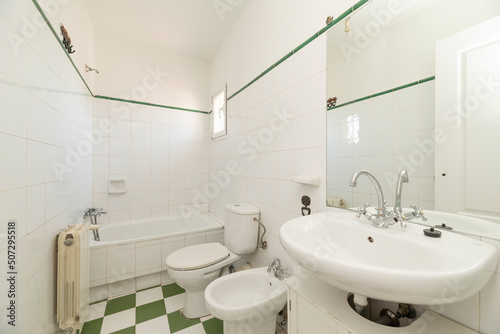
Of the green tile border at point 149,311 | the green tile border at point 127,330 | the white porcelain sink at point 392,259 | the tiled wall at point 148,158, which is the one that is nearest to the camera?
the white porcelain sink at point 392,259

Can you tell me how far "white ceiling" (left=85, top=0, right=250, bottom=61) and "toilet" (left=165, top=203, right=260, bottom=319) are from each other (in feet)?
6.22

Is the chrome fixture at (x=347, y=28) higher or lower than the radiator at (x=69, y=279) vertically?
higher

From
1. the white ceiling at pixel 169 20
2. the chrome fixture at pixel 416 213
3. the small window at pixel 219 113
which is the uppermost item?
the white ceiling at pixel 169 20

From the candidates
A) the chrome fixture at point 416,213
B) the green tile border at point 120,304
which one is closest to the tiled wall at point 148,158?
the green tile border at point 120,304

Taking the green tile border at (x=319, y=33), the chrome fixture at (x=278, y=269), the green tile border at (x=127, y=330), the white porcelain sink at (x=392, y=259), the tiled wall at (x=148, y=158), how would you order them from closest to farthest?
the white porcelain sink at (x=392, y=259) → the green tile border at (x=319, y=33) → the chrome fixture at (x=278, y=269) → the green tile border at (x=127, y=330) → the tiled wall at (x=148, y=158)

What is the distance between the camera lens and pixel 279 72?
144 cm

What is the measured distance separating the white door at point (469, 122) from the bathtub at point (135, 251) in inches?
77.0

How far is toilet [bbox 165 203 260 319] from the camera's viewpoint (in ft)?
4.74

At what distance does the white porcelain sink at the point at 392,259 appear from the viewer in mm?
423

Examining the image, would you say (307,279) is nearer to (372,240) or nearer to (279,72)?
(372,240)

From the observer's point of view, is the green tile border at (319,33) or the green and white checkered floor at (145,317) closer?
the green tile border at (319,33)

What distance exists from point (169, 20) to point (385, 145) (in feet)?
7.61

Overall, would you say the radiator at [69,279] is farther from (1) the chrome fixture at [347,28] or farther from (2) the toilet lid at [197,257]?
(1) the chrome fixture at [347,28]

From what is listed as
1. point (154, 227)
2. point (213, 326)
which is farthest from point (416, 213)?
point (154, 227)
